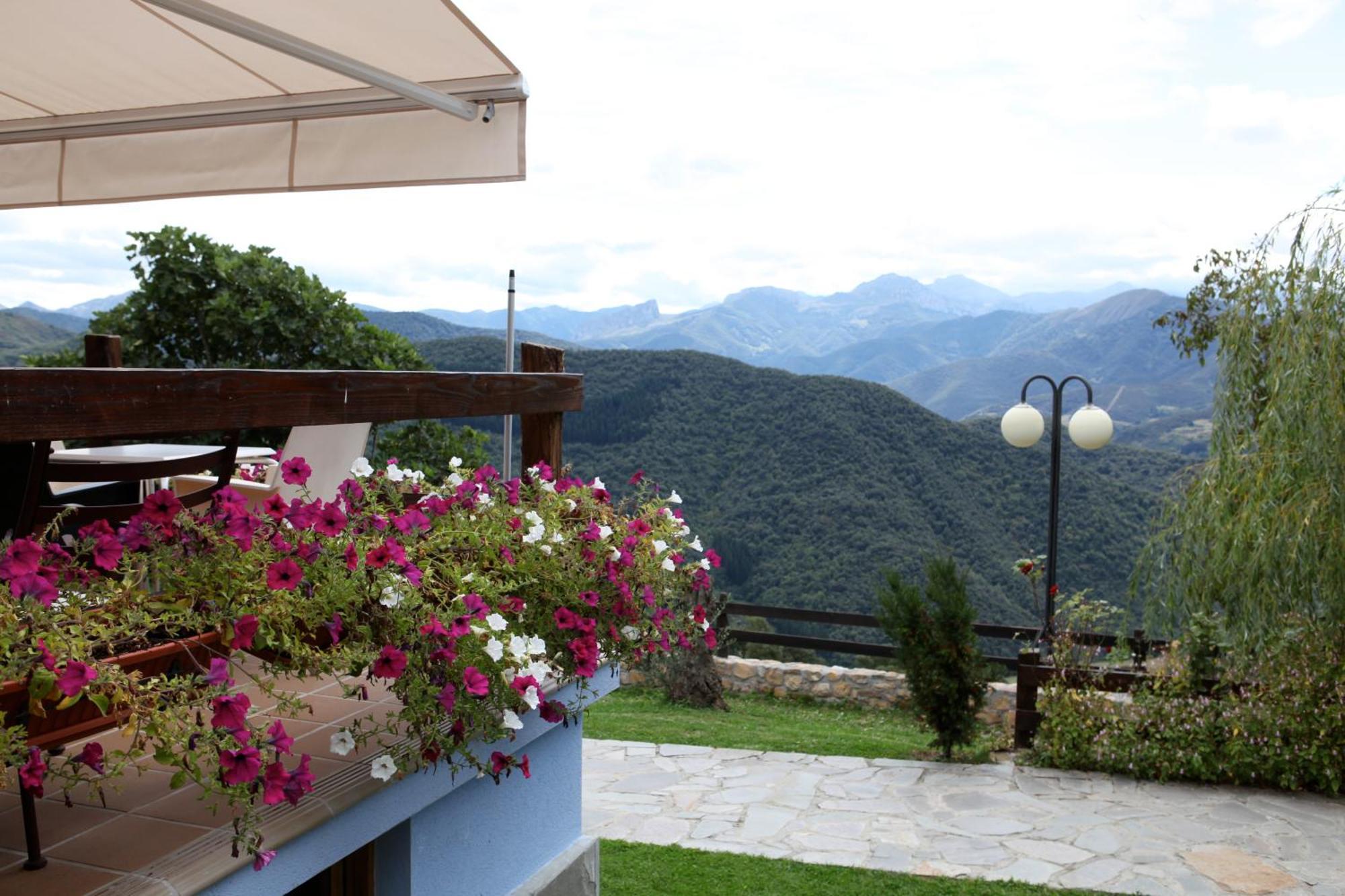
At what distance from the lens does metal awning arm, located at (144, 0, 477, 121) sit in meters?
2.40

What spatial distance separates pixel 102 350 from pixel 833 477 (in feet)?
61.4

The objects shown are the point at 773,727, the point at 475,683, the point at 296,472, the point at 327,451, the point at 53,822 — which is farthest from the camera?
the point at 773,727

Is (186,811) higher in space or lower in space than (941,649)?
higher

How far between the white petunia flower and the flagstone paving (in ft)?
11.0

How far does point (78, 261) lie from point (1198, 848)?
11.2 meters

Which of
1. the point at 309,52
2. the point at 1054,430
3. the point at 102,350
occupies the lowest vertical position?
the point at 1054,430

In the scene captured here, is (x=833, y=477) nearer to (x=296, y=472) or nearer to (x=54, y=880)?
(x=296, y=472)

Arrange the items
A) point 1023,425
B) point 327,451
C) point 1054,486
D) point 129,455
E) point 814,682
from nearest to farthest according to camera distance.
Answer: point 327,451
point 129,455
point 1023,425
point 1054,486
point 814,682

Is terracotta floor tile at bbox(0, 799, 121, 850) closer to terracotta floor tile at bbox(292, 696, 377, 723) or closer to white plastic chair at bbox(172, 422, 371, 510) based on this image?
terracotta floor tile at bbox(292, 696, 377, 723)

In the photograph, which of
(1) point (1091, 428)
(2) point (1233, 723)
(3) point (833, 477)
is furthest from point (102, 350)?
(3) point (833, 477)

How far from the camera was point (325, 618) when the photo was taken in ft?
5.64

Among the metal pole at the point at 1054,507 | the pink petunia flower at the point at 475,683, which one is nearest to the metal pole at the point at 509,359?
the pink petunia flower at the point at 475,683

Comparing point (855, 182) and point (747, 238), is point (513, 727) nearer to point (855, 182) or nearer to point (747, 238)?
point (855, 182)

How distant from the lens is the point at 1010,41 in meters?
18.1
